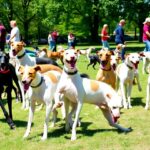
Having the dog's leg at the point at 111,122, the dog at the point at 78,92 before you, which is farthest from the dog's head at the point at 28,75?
the dog's leg at the point at 111,122

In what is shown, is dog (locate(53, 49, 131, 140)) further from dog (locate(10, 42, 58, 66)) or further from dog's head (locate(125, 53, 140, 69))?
dog (locate(10, 42, 58, 66))

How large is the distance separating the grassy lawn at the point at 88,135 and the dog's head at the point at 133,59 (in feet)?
3.68

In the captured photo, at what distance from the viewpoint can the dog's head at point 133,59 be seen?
387 inches

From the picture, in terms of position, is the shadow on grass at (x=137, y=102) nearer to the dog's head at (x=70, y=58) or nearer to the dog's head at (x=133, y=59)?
the dog's head at (x=133, y=59)

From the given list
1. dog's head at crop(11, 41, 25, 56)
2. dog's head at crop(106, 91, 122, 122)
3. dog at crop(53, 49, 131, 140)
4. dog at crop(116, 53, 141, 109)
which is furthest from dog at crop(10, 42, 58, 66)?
dog's head at crop(106, 91, 122, 122)

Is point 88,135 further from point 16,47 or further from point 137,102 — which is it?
point 137,102

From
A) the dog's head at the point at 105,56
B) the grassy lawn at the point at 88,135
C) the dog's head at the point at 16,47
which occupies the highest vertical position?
the dog's head at the point at 16,47

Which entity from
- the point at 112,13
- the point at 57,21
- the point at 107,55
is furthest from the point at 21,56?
the point at 57,21

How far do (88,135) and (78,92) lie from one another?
0.87 metres

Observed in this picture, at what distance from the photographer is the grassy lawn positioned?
7.04m

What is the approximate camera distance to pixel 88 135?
25.3 feet

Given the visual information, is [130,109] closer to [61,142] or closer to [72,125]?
[72,125]

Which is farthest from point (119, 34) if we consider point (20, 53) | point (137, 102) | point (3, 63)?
point (3, 63)

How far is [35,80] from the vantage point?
24.2 ft
